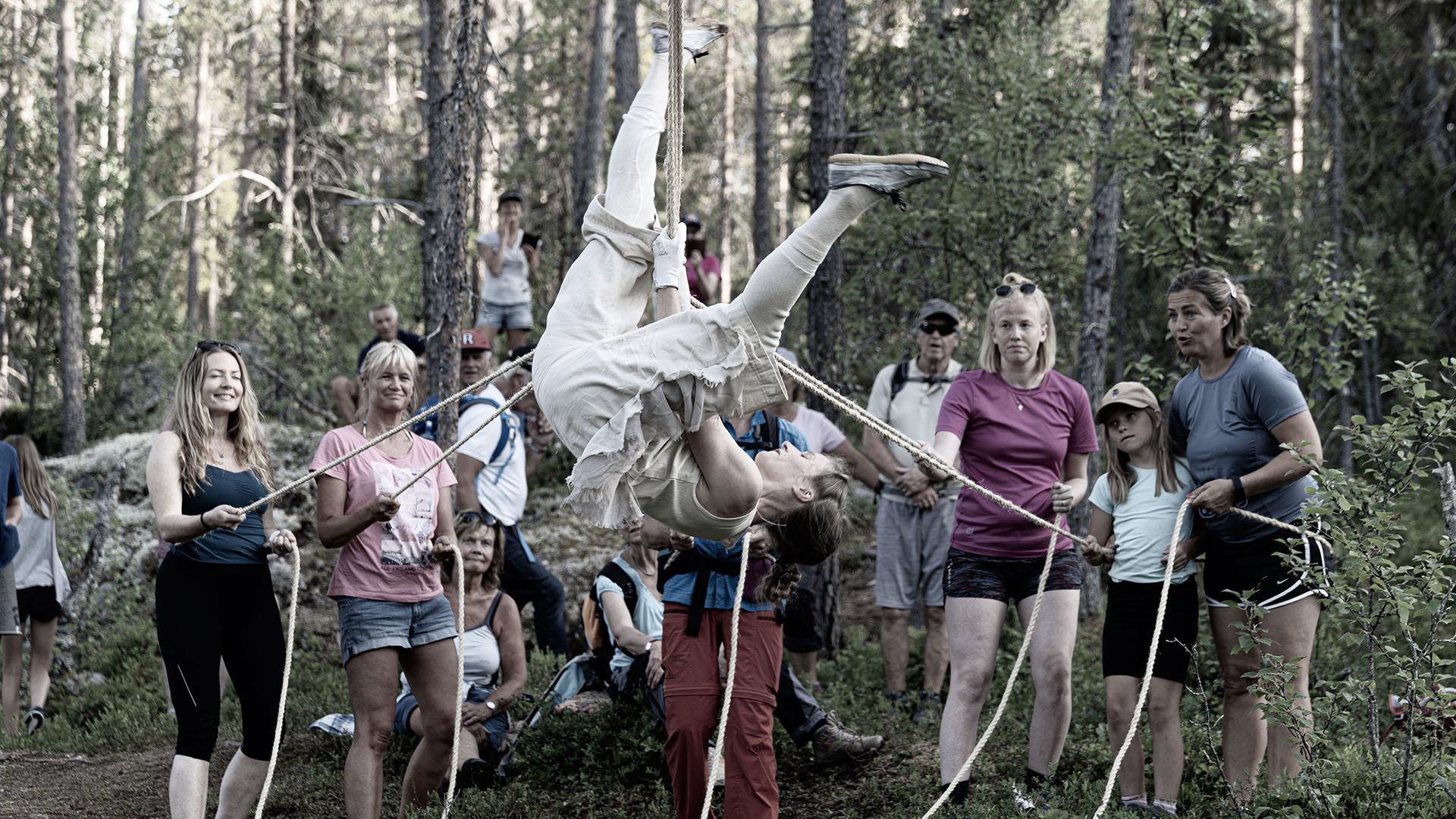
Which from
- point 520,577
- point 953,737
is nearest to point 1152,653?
point 953,737

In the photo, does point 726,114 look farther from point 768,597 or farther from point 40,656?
point 768,597

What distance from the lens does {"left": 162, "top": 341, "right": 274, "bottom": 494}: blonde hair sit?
179 inches

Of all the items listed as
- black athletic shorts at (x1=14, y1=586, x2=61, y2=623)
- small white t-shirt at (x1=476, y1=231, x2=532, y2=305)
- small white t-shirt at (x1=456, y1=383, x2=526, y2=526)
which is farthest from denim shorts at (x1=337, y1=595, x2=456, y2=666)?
small white t-shirt at (x1=476, y1=231, x2=532, y2=305)

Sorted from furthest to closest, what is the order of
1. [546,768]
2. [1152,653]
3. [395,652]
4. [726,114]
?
[726,114] < [546,768] < [395,652] < [1152,653]

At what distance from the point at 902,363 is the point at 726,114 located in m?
18.5

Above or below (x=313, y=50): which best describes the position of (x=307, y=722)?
below

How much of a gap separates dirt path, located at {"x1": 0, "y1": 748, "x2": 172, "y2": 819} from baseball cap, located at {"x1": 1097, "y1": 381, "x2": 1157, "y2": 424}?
4.87 meters

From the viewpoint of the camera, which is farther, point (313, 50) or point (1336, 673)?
point (313, 50)

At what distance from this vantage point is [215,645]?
14.8ft

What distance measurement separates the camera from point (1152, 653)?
4219 millimetres

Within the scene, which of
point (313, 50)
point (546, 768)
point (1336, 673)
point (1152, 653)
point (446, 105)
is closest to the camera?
point (1152, 653)

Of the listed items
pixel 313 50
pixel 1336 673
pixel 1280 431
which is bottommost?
pixel 1336 673

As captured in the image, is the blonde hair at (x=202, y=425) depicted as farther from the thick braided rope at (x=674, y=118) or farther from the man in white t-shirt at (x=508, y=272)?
the man in white t-shirt at (x=508, y=272)

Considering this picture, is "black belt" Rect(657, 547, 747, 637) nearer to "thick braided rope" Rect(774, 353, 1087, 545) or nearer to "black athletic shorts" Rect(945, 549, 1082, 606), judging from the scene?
"thick braided rope" Rect(774, 353, 1087, 545)
